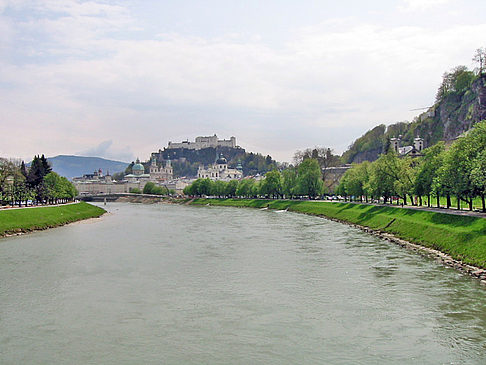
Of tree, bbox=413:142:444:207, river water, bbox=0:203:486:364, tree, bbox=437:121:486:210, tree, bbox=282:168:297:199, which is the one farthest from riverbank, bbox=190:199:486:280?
tree, bbox=282:168:297:199

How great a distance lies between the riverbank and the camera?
33878 millimetres

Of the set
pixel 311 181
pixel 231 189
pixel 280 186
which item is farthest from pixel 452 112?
pixel 231 189

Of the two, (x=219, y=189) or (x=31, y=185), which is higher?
(x=31, y=185)

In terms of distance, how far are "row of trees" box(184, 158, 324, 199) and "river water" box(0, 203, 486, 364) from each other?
66.4m

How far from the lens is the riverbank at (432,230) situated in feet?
111

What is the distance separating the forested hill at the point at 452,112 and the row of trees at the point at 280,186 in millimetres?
34169

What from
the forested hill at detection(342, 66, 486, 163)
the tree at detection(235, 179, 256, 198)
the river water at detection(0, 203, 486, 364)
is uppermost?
the forested hill at detection(342, 66, 486, 163)

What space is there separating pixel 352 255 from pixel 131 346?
2411 cm

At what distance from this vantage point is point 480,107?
334ft

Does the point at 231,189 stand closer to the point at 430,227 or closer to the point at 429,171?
the point at 429,171

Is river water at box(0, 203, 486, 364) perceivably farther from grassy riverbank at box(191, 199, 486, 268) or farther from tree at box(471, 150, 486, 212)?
tree at box(471, 150, 486, 212)

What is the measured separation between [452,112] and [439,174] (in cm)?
7641

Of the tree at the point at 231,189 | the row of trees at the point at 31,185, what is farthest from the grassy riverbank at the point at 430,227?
the tree at the point at 231,189

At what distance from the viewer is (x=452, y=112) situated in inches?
4764
